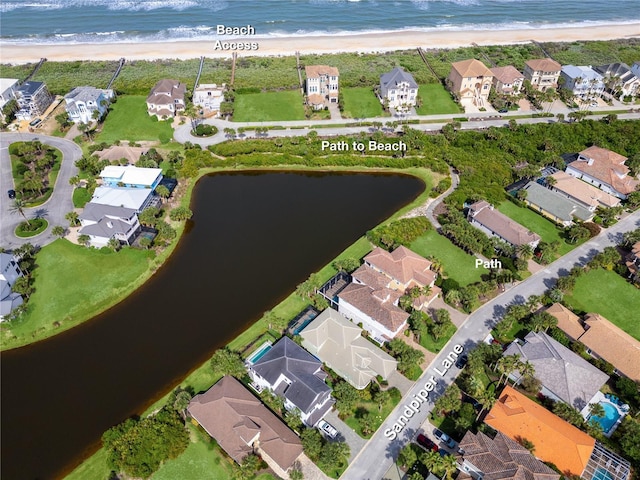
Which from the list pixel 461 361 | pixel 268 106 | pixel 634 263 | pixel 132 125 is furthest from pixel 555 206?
pixel 132 125

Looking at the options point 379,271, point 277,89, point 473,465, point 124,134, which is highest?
point 277,89

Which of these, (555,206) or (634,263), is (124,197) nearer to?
(555,206)

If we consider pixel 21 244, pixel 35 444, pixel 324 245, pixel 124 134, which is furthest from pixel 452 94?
pixel 35 444

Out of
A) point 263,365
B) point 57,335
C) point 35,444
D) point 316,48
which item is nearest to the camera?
point 35,444

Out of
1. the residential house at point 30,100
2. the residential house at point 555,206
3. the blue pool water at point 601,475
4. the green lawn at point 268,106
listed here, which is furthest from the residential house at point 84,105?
the blue pool water at point 601,475

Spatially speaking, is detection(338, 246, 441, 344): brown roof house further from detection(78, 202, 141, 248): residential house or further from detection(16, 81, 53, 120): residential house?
detection(16, 81, 53, 120): residential house

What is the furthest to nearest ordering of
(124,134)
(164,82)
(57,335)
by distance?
(164,82), (124,134), (57,335)

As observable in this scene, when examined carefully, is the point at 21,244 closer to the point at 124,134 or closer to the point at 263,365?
the point at 124,134
